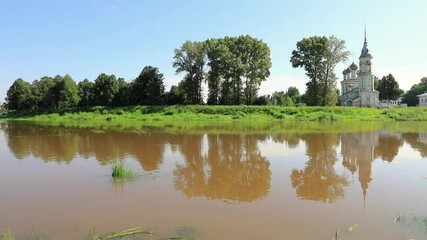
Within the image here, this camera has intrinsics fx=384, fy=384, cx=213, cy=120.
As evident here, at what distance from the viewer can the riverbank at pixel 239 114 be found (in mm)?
51969

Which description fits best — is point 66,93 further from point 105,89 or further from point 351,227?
point 351,227

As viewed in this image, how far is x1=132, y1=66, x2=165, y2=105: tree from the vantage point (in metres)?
63.5

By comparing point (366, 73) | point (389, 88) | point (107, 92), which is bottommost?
point (107, 92)

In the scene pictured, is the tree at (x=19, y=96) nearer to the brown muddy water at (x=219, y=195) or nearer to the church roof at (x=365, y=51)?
the church roof at (x=365, y=51)

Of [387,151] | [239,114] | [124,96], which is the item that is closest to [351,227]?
[387,151]

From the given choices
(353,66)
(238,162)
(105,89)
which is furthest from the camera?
(353,66)

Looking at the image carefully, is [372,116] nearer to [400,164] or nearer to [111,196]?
[400,164]

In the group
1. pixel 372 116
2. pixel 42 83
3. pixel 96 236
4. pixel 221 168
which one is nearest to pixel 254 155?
pixel 221 168

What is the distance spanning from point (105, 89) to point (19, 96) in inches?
1205

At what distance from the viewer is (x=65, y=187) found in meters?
10.2

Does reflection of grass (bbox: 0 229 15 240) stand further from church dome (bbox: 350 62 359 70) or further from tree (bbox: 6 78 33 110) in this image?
church dome (bbox: 350 62 359 70)

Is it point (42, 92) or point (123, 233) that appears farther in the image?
Result: point (42, 92)

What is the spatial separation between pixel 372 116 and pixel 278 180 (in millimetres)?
48754

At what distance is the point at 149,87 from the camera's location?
63.2 m
